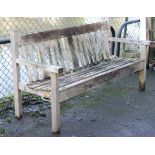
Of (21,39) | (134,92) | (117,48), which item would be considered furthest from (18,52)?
(117,48)

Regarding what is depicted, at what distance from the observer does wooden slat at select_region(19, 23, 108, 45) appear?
384 cm

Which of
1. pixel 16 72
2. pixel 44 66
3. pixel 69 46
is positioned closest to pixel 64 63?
pixel 69 46

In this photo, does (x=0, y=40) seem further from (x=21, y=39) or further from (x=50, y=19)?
(x=50, y=19)

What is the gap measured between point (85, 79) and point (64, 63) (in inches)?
18.0

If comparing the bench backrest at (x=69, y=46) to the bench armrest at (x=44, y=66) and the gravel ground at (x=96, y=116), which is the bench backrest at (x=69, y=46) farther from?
the gravel ground at (x=96, y=116)

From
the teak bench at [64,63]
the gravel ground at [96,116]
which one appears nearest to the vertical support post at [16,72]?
the teak bench at [64,63]

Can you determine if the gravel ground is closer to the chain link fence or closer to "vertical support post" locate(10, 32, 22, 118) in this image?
"vertical support post" locate(10, 32, 22, 118)

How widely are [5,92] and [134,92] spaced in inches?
73.2

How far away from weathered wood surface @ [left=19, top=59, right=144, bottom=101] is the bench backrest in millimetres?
153

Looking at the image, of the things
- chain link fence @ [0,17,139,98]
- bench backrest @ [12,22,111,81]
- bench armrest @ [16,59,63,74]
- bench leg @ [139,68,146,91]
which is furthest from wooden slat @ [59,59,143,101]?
chain link fence @ [0,17,139,98]

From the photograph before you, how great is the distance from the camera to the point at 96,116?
4.14m

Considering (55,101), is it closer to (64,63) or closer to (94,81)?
(94,81)

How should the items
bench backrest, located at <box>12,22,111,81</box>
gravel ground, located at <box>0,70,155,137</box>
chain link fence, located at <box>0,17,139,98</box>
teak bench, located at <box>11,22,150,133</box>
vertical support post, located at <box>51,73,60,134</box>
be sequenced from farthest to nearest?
chain link fence, located at <box>0,17,139,98</box> < bench backrest, located at <box>12,22,111,81</box> < gravel ground, located at <box>0,70,155,137</box> < teak bench, located at <box>11,22,150,133</box> < vertical support post, located at <box>51,73,60,134</box>

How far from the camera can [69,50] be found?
4316mm
